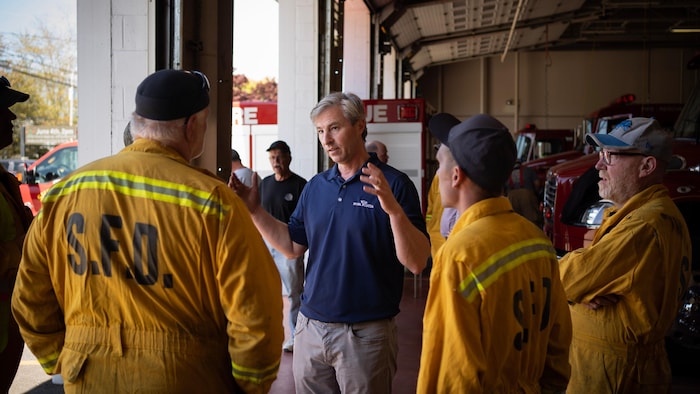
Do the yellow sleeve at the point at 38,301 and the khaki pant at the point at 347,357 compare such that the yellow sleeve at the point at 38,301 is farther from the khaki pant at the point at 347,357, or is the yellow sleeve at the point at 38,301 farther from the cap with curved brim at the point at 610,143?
the cap with curved brim at the point at 610,143

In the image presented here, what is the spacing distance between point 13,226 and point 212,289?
173cm

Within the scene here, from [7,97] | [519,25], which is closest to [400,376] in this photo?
[7,97]

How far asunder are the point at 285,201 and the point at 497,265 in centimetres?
588

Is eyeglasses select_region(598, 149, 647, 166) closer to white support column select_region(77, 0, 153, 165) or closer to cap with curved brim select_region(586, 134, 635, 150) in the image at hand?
cap with curved brim select_region(586, 134, 635, 150)

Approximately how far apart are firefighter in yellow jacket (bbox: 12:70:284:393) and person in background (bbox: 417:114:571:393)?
61cm

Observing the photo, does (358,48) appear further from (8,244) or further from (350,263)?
(8,244)

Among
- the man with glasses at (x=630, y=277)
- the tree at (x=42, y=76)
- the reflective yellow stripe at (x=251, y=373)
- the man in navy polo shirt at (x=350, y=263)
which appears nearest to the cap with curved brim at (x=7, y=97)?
the man in navy polo shirt at (x=350, y=263)

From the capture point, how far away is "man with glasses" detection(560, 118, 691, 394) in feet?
10.6

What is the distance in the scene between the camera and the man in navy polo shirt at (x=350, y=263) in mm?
3701

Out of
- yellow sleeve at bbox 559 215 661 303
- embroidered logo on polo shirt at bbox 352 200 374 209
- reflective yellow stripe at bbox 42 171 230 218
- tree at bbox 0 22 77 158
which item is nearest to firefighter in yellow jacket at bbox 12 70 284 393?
reflective yellow stripe at bbox 42 171 230 218

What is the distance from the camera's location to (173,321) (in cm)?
249

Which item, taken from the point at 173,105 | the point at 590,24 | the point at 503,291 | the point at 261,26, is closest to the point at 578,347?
the point at 503,291

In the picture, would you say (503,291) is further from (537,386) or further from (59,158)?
(59,158)

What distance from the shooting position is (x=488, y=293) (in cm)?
226
